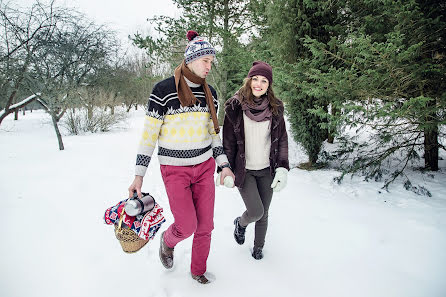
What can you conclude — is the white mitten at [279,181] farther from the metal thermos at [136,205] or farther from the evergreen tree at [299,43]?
the evergreen tree at [299,43]

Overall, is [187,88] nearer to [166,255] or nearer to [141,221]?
[141,221]

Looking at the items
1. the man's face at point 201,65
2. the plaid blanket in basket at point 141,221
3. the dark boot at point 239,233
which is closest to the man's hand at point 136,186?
the plaid blanket in basket at point 141,221

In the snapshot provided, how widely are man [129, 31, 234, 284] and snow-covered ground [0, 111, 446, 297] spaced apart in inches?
22.1

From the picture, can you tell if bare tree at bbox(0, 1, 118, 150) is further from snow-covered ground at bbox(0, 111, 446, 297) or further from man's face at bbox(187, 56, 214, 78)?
man's face at bbox(187, 56, 214, 78)

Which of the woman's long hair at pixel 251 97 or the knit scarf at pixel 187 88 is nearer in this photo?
the knit scarf at pixel 187 88

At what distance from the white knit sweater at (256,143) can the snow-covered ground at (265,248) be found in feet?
3.41

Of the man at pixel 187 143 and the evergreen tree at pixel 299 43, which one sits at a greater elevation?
the evergreen tree at pixel 299 43

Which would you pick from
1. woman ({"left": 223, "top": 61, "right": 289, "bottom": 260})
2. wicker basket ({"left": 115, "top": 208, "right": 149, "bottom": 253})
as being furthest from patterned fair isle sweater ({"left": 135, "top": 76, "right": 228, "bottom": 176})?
wicker basket ({"left": 115, "top": 208, "right": 149, "bottom": 253})

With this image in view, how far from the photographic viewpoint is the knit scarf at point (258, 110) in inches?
90.1

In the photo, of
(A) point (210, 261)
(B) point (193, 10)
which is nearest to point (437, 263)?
(A) point (210, 261)

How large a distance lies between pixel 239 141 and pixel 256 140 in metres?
0.18

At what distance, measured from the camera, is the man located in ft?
6.43

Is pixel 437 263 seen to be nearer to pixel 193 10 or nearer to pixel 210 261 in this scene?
pixel 210 261

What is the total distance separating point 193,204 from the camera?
211cm
